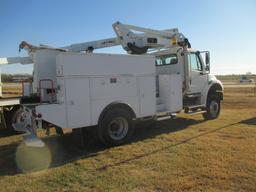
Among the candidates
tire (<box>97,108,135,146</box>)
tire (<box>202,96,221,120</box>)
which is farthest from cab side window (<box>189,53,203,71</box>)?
tire (<box>97,108,135,146</box>)

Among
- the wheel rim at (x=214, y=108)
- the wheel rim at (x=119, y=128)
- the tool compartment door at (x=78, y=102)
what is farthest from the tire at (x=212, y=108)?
the tool compartment door at (x=78, y=102)

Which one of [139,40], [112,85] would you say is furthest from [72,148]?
[139,40]

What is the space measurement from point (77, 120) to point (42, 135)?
125 inches

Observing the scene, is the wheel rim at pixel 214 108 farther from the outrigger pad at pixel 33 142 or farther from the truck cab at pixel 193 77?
the outrigger pad at pixel 33 142

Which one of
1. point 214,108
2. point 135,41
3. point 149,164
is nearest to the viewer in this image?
point 149,164

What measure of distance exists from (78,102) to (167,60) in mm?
4894

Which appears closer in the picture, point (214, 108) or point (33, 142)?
point (33, 142)

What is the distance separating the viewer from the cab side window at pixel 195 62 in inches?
394

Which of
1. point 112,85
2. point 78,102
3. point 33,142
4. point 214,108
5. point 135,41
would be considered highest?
point 135,41

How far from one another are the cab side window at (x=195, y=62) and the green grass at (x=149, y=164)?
2665 mm

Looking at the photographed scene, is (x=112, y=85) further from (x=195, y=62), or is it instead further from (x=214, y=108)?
(x=214, y=108)

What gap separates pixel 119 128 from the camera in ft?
24.2

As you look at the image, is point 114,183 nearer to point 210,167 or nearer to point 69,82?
point 210,167

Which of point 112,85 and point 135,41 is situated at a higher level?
point 135,41
